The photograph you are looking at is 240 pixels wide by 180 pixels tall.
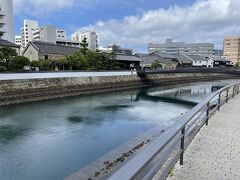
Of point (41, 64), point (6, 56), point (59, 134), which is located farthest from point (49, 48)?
point (59, 134)

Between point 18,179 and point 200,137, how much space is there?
14.4 ft

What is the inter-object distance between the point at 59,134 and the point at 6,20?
1506 inches

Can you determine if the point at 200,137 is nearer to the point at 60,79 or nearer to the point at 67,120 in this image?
the point at 67,120

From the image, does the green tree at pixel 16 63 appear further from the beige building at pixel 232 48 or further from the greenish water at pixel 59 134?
the beige building at pixel 232 48

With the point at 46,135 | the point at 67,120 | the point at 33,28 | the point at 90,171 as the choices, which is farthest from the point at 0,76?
the point at 33,28

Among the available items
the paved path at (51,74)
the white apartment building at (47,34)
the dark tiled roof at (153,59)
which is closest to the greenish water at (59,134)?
the paved path at (51,74)

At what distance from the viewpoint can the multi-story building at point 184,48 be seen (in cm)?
8344

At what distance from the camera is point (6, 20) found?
4100 cm

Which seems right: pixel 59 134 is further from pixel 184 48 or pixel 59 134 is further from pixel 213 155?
pixel 184 48

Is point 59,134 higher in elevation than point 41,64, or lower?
lower

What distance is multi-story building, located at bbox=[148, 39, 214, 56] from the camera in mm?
83438

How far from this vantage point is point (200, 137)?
4.38m

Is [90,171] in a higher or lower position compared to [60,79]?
lower

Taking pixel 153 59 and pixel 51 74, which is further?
pixel 153 59
